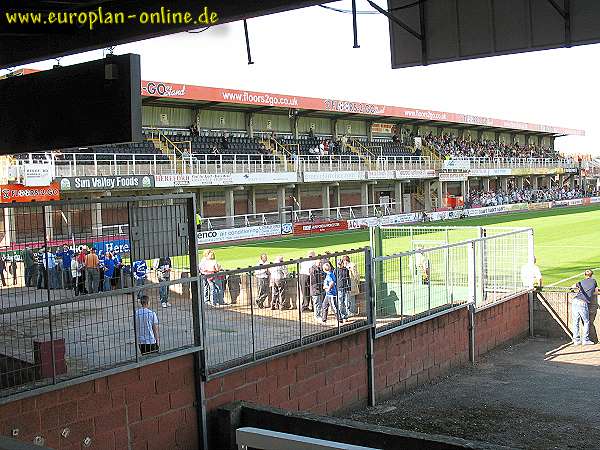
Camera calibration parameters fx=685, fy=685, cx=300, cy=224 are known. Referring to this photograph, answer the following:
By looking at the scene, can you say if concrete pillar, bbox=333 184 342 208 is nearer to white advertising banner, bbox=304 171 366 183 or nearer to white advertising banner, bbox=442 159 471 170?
white advertising banner, bbox=304 171 366 183

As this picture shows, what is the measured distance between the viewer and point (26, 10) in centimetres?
814

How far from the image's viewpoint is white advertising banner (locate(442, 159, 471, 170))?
214ft

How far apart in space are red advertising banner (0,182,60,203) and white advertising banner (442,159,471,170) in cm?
4317

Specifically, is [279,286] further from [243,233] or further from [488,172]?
[488,172]

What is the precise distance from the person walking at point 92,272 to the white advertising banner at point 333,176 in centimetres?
4094

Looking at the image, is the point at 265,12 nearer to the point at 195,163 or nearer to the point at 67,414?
the point at 67,414

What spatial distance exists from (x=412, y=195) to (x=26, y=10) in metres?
61.3

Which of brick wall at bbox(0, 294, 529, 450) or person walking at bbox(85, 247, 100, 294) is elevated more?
person walking at bbox(85, 247, 100, 294)

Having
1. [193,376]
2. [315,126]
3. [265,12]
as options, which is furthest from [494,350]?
[315,126]

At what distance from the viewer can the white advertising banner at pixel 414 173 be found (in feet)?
194

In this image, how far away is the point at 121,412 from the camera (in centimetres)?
756

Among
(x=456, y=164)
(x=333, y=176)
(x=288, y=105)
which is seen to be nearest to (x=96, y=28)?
(x=333, y=176)

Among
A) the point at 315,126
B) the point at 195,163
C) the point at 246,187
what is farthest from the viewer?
the point at 315,126

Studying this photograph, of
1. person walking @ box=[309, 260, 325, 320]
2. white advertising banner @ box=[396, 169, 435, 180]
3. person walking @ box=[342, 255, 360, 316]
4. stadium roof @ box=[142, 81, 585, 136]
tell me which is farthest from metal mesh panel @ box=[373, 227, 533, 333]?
white advertising banner @ box=[396, 169, 435, 180]
